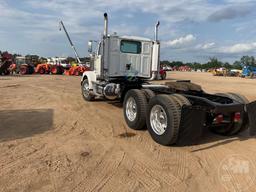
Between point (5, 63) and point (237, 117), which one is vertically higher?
point (5, 63)

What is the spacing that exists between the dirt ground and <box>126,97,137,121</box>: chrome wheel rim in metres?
0.31

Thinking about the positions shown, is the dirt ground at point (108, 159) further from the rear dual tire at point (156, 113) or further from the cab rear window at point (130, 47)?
the cab rear window at point (130, 47)

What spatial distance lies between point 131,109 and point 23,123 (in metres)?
2.87

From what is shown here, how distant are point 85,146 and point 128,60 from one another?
5704 mm

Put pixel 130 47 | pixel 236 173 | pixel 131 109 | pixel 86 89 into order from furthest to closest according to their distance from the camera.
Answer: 1. pixel 86 89
2. pixel 130 47
3. pixel 131 109
4. pixel 236 173

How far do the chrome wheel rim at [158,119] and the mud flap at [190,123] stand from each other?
57cm

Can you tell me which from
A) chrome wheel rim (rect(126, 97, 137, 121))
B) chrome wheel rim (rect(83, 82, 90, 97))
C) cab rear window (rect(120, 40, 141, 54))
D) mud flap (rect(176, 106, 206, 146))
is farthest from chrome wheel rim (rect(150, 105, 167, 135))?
chrome wheel rim (rect(83, 82, 90, 97))

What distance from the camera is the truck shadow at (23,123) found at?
22.8 ft

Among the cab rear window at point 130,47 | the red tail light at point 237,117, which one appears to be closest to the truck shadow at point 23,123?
the cab rear window at point 130,47

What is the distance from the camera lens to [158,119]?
6.91 m

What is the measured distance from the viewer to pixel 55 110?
995 cm

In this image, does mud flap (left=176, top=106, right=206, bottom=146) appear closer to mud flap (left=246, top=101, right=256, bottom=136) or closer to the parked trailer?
mud flap (left=246, top=101, right=256, bottom=136)

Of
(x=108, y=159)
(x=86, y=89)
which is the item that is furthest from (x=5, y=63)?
(x=108, y=159)

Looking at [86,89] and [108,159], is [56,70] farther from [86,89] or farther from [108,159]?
[108,159]
